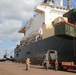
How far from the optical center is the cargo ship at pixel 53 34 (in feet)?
72.3

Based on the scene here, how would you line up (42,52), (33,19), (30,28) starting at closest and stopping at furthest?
(42,52) < (33,19) < (30,28)

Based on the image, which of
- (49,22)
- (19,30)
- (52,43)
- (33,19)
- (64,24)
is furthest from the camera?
(19,30)

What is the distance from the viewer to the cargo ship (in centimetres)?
2203

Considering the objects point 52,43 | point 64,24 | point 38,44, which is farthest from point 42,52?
point 64,24

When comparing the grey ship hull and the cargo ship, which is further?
→ the grey ship hull

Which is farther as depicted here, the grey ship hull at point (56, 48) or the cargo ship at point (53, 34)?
the grey ship hull at point (56, 48)

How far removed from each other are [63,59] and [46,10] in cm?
1019

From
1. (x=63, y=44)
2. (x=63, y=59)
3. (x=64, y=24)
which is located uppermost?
(x=64, y=24)

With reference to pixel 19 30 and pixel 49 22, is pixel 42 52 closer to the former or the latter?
pixel 49 22

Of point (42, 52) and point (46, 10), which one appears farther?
point (46, 10)

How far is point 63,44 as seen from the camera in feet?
76.9

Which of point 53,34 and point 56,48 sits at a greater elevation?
point 53,34

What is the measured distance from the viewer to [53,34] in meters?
24.6

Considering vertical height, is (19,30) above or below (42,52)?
above
